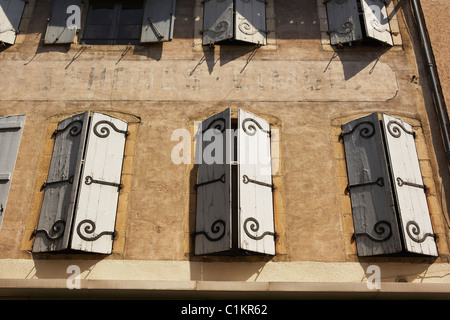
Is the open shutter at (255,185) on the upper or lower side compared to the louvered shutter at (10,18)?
lower

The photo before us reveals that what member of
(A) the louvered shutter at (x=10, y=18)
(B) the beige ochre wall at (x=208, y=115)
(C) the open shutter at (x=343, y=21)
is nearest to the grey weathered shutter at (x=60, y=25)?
(B) the beige ochre wall at (x=208, y=115)

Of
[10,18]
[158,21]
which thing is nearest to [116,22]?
[158,21]

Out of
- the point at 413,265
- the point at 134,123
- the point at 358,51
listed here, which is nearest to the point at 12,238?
→ the point at 134,123

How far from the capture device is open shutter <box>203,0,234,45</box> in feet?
26.6

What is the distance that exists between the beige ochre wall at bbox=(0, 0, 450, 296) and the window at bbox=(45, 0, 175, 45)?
222 mm

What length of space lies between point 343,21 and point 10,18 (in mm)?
5885

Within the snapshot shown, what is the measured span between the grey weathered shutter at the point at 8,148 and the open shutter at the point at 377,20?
19.2ft

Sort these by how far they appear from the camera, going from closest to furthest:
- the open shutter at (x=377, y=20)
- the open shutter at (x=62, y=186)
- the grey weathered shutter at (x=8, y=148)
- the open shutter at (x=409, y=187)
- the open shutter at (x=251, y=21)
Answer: the open shutter at (x=409, y=187) < the open shutter at (x=62, y=186) < the grey weathered shutter at (x=8, y=148) < the open shutter at (x=377, y=20) < the open shutter at (x=251, y=21)

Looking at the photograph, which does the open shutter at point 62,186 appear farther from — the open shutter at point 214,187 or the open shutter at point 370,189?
the open shutter at point 370,189

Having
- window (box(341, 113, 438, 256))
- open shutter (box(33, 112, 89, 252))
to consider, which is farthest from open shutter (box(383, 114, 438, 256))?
open shutter (box(33, 112, 89, 252))

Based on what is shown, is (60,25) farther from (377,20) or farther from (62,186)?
(377,20)

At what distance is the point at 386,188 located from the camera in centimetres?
632

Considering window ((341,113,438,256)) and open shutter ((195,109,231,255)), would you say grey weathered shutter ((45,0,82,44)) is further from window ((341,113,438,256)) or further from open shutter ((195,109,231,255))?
window ((341,113,438,256))

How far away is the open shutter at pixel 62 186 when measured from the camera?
20.1ft
